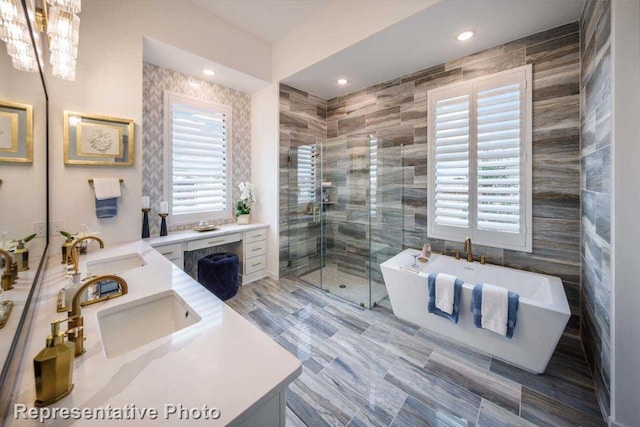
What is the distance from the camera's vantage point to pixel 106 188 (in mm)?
2346

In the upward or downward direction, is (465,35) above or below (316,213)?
above

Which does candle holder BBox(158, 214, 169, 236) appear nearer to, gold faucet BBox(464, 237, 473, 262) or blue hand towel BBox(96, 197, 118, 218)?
blue hand towel BBox(96, 197, 118, 218)

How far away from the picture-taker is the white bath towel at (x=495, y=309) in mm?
1883

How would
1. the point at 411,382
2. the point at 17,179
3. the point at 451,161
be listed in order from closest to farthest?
the point at 17,179 → the point at 411,382 → the point at 451,161

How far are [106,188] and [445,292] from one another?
129 inches

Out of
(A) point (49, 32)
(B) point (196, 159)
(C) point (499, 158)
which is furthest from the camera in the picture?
(B) point (196, 159)

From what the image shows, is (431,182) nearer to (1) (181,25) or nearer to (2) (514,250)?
(2) (514,250)

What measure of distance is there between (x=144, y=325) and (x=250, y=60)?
10.8 ft

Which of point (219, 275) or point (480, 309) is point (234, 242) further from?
point (480, 309)

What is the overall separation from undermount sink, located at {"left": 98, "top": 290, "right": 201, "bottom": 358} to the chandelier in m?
1.18

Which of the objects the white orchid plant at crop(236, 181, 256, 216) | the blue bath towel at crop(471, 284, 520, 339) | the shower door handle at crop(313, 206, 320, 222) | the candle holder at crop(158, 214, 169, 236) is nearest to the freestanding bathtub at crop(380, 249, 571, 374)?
the blue bath towel at crop(471, 284, 520, 339)

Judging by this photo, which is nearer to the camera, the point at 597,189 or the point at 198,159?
the point at 597,189

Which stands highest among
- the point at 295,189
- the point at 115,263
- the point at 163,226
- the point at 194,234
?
the point at 295,189

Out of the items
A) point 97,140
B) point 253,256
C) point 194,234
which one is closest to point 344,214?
point 253,256
